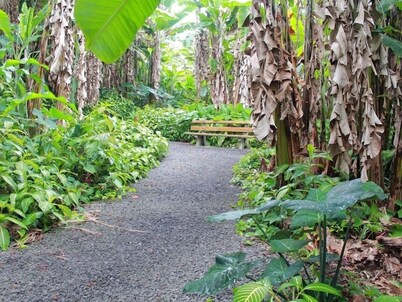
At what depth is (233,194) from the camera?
16.1ft

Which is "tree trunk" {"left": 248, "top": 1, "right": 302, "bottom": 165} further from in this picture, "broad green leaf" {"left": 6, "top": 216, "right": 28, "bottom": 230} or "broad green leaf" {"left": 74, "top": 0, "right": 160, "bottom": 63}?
"broad green leaf" {"left": 74, "top": 0, "right": 160, "bottom": 63}

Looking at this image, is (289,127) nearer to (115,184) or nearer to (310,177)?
(310,177)

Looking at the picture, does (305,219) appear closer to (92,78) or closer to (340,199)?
(340,199)

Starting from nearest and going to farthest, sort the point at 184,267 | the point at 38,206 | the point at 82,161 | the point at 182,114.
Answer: the point at 184,267 → the point at 38,206 → the point at 82,161 → the point at 182,114

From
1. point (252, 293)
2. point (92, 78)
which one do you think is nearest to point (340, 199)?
point (252, 293)

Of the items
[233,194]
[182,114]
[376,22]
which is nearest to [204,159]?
[233,194]

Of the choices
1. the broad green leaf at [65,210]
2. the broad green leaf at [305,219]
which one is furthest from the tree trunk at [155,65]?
the broad green leaf at [305,219]

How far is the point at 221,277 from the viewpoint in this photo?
1684mm

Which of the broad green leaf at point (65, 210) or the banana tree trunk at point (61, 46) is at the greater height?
the banana tree trunk at point (61, 46)

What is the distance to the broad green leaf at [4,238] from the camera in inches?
116

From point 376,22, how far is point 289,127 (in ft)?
3.84

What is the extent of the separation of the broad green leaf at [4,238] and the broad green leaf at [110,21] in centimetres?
241

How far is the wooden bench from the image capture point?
10.0 m

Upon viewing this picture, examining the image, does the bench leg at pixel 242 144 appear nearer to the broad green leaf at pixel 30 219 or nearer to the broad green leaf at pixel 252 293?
the broad green leaf at pixel 30 219
